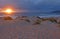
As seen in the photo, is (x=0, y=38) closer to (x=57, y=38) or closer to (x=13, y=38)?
(x=13, y=38)

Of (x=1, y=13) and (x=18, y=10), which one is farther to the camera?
(x=18, y=10)

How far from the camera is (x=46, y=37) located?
468 inches

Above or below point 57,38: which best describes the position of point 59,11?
below

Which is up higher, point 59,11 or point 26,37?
point 26,37

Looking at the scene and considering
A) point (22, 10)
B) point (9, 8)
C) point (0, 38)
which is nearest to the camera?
point (0, 38)

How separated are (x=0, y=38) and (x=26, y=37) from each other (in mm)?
1518

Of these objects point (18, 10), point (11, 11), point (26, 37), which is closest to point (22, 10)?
point (18, 10)

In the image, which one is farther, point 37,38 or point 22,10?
point 22,10

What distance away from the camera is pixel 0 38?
1149 cm

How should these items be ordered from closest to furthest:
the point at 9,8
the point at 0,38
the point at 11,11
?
the point at 0,38, the point at 9,8, the point at 11,11

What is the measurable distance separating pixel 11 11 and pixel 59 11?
9.44m

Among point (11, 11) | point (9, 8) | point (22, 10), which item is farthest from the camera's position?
point (22, 10)

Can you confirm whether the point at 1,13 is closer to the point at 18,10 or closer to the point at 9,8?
the point at 9,8

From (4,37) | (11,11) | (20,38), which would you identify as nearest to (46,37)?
(20,38)
